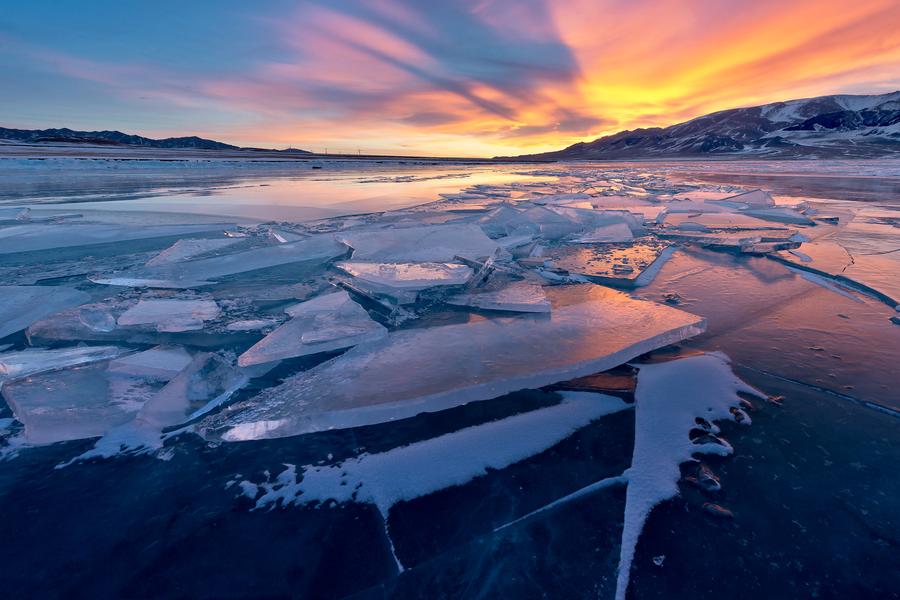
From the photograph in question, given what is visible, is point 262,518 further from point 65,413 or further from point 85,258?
point 85,258

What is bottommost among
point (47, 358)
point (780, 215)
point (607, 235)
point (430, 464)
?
point (430, 464)

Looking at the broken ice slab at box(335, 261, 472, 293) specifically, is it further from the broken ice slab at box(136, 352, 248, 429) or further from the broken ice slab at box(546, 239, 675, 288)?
the broken ice slab at box(136, 352, 248, 429)

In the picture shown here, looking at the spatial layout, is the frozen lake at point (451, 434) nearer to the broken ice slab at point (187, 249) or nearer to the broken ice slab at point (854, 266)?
the broken ice slab at point (854, 266)

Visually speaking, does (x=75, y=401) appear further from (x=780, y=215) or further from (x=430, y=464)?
(x=780, y=215)

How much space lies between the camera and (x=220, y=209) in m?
7.37

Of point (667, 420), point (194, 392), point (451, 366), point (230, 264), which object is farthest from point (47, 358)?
point (667, 420)

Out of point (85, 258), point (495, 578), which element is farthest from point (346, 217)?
point (495, 578)

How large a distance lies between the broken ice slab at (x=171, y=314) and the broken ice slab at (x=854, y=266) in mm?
4440

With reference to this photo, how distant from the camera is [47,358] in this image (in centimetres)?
209

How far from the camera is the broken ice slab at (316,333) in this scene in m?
2.10

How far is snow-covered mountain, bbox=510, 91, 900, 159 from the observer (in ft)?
168

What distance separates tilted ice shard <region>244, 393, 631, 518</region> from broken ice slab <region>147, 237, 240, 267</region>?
3209 mm

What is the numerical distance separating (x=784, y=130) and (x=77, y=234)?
91124 mm

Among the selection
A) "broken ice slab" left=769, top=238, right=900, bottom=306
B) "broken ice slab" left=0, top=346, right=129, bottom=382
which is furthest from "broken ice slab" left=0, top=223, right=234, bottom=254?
"broken ice slab" left=769, top=238, right=900, bottom=306
